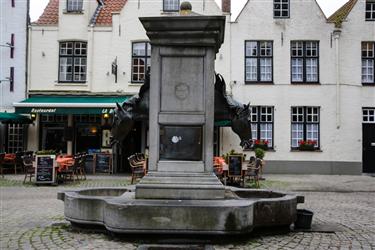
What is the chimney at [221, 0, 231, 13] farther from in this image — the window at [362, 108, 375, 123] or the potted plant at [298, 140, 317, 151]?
the window at [362, 108, 375, 123]

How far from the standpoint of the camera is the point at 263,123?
73.4 feet

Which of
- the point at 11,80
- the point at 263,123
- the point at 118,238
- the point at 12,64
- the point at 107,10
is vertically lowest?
the point at 118,238

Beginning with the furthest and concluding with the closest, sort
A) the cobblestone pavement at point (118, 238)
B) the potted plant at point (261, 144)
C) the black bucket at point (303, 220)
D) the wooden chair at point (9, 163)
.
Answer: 1. the potted plant at point (261, 144)
2. the wooden chair at point (9, 163)
3. the black bucket at point (303, 220)
4. the cobblestone pavement at point (118, 238)

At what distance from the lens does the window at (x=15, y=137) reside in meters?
22.4

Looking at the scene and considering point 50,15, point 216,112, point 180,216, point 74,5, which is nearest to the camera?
point 180,216

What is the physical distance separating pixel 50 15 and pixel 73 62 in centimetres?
283

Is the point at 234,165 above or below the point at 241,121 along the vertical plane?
below

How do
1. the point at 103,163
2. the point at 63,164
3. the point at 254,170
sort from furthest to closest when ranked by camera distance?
the point at 103,163 < the point at 63,164 < the point at 254,170

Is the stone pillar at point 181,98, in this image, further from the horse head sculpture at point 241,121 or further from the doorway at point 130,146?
the doorway at point 130,146

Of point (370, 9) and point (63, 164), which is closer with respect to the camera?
point (63, 164)

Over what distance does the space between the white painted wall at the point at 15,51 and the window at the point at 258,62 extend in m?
10.5

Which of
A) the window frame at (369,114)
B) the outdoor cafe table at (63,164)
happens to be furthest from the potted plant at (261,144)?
the outdoor cafe table at (63,164)

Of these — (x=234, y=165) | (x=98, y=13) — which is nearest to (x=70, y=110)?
(x=98, y=13)

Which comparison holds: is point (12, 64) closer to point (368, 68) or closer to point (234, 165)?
point (234, 165)
